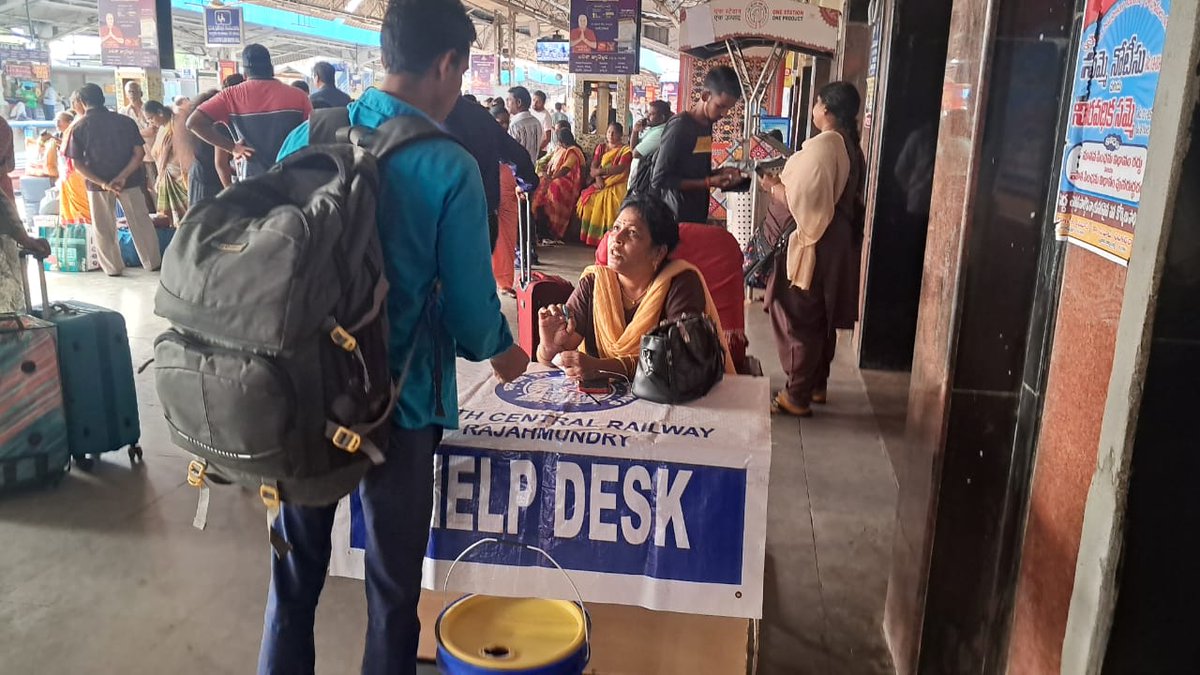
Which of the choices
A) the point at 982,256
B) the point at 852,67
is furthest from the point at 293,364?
the point at 852,67

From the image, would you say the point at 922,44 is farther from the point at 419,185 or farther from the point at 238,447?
the point at 238,447

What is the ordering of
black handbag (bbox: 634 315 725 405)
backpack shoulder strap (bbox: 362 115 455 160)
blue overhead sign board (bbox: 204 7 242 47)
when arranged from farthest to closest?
blue overhead sign board (bbox: 204 7 242 47) < black handbag (bbox: 634 315 725 405) < backpack shoulder strap (bbox: 362 115 455 160)

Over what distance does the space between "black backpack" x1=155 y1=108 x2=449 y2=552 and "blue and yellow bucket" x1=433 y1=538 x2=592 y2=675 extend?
1.52 feet

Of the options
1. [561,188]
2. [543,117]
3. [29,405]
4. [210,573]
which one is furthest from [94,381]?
[543,117]

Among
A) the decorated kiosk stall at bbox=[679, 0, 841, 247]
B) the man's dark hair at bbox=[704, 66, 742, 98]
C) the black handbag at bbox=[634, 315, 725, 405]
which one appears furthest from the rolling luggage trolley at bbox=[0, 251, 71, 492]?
the decorated kiosk stall at bbox=[679, 0, 841, 247]

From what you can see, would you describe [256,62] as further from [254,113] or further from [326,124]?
[326,124]

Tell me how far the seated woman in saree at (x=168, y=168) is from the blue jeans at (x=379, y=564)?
6.39m

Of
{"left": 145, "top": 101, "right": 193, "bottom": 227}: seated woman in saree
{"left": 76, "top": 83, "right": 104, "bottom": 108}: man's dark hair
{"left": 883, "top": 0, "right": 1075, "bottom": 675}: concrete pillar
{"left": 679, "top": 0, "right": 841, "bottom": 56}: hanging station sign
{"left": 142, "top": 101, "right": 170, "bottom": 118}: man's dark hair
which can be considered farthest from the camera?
{"left": 142, "top": 101, "right": 170, "bottom": 118}: man's dark hair

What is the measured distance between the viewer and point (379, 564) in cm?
173

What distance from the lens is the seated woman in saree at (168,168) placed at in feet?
24.8

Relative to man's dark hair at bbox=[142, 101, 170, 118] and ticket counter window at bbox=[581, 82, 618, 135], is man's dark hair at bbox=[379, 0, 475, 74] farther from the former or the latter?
ticket counter window at bbox=[581, 82, 618, 135]

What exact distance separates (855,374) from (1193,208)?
4125mm

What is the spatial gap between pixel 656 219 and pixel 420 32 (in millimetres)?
1032

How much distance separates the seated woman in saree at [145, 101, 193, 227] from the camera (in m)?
7.55
